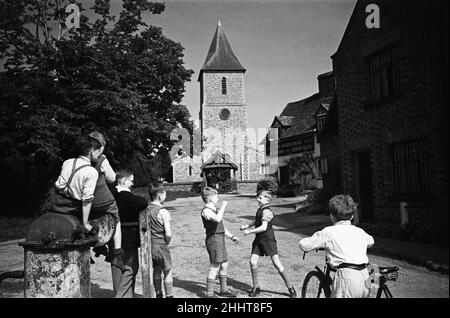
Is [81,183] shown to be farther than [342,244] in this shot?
Yes

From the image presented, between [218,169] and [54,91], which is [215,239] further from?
[218,169]

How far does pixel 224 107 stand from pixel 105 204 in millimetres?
33577

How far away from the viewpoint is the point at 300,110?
26.9 meters

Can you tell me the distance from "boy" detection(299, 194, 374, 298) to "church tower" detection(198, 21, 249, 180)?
27521mm

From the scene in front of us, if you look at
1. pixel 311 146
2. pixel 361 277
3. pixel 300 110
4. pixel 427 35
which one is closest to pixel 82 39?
pixel 427 35

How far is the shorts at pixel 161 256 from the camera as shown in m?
3.89

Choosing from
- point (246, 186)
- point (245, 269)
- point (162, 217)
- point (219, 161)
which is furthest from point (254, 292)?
point (219, 161)

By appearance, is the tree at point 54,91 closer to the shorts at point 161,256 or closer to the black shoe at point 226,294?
the shorts at point 161,256

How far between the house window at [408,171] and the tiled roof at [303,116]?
17.1 metres

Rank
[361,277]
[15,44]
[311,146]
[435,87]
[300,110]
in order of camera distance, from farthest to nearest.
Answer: [300,110] < [311,146] < [15,44] < [435,87] < [361,277]

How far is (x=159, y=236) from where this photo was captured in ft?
12.9

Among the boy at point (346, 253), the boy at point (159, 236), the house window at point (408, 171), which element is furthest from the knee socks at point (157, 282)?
the house window at point (408, 171)
